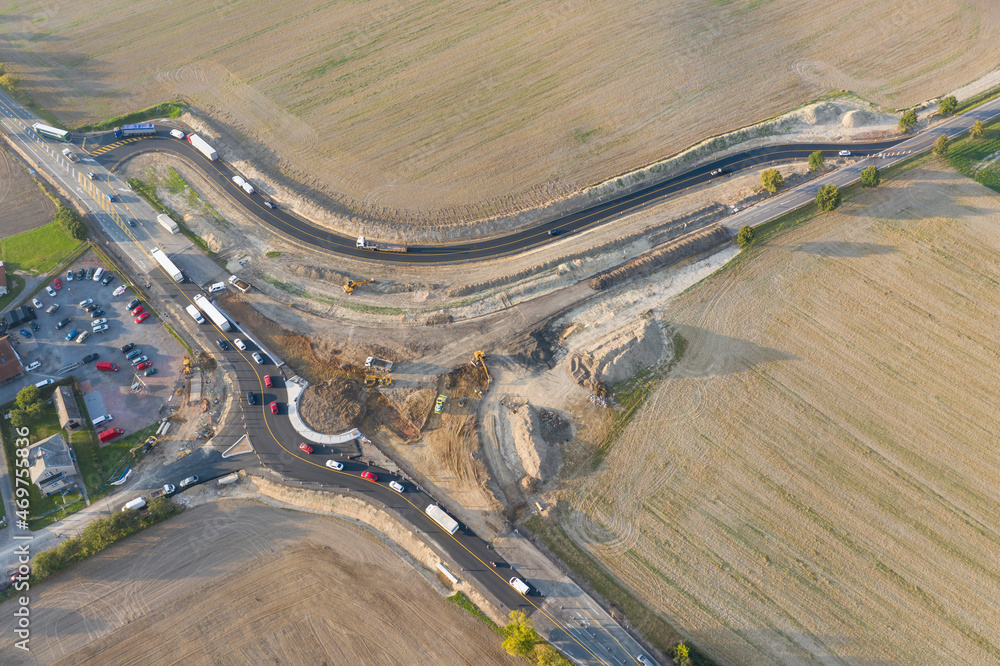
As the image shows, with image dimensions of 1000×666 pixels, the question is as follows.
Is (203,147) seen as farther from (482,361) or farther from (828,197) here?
(828,197)

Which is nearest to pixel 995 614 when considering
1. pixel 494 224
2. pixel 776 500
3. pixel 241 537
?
pixel 776 500

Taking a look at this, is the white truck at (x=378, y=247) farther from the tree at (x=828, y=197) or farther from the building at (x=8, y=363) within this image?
the tree at (x=828, y=197)

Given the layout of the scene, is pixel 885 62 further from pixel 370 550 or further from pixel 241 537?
pixel 241 537

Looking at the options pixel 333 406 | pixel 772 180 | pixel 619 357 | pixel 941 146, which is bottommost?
pixel 619 357

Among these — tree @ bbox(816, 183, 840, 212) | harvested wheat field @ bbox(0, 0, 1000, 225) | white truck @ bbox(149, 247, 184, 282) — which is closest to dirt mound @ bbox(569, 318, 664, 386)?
harvested wheat field @ bbox(0, 0, 1000, 225)

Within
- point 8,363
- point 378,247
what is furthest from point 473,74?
point 8,363

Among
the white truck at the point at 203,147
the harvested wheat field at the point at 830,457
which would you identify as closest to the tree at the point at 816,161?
the harvested wheat field at the point at 830,457
